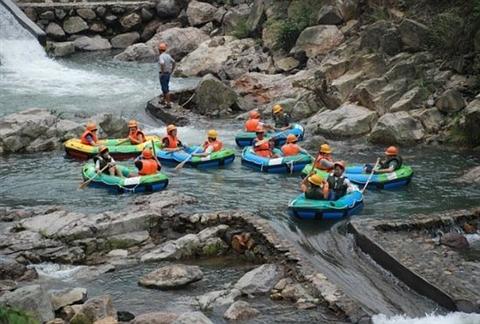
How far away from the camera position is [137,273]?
11086 mm

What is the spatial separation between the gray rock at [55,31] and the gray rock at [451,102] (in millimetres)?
22759

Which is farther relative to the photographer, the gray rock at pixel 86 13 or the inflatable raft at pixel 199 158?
the gray rock at pixel 86 13

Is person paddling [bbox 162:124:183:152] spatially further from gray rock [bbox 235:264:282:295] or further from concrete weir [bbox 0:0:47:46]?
concrete weir [bbox 0:0:47:46]

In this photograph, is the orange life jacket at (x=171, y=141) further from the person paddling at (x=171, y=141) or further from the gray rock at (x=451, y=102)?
the gray rock at (x=451, y=102)

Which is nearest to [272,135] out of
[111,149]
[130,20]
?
[111,149]

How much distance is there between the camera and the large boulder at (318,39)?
25.5 metres

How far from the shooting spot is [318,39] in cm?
2578

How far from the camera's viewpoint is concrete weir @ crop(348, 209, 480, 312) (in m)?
9.73

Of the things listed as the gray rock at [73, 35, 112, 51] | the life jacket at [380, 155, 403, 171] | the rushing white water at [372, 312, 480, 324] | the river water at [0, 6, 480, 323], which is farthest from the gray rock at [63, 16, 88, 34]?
the rushing white water at [372, 312, 480, 324]

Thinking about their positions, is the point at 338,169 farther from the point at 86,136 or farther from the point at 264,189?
the point at 86,136

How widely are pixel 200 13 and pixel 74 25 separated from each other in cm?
672

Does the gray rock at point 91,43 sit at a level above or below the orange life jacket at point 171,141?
above

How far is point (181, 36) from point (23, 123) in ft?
49.8

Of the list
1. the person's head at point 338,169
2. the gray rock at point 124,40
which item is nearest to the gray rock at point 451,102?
the person's head at point 338,169
